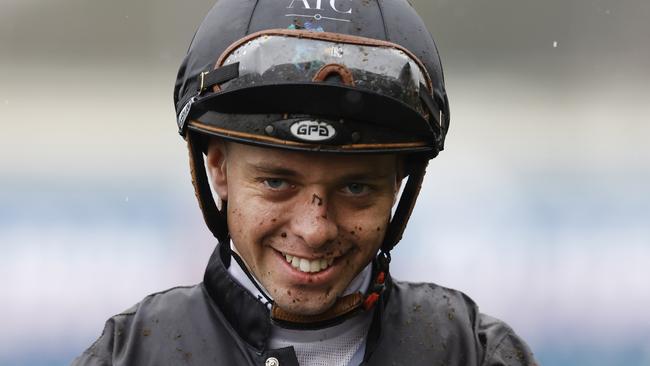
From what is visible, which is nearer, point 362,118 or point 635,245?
point 362,118

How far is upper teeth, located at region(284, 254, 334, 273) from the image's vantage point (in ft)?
6.68

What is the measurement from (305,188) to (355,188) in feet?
0.43

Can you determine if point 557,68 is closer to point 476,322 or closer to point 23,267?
point 476,322

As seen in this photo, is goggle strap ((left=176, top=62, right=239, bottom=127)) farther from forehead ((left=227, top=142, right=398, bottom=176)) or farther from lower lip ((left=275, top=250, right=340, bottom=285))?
lower lip ((left=275, top=250, right=340, bottom=285))

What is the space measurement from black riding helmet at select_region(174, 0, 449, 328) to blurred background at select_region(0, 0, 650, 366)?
1.31m

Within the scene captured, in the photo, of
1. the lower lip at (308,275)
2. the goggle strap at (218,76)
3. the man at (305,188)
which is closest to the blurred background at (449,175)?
the man at (305,188)

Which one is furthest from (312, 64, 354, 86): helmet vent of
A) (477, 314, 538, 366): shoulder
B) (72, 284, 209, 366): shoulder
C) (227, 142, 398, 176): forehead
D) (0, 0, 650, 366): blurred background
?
(0, 0, 650, 366): blurred background

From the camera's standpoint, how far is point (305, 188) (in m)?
2.00

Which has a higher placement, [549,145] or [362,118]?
[362,118]

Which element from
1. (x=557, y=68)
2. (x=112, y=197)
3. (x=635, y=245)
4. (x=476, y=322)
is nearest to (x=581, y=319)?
(x=635, y=245)

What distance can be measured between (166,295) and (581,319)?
2.00 metres

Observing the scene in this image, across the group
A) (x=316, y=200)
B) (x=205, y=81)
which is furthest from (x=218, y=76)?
(x=316, y=200)

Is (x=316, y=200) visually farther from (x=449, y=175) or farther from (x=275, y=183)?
(x=449, y=175)

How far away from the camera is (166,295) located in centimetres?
233
